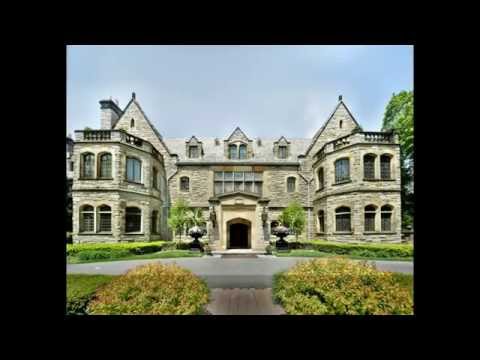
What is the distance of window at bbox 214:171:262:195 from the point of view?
529 inches

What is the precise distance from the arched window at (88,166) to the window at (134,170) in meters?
1.45

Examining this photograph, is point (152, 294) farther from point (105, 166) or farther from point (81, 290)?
point (105, 166)

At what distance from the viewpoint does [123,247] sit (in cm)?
1055

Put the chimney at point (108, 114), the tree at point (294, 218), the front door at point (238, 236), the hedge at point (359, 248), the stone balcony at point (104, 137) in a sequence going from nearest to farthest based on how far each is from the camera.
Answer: the hedge at point (359, 248) < the stone balcony at point (104, 137) < the tree at point (294, 218) < the front door at point (238, 236) < the chimney at point (108, 114)

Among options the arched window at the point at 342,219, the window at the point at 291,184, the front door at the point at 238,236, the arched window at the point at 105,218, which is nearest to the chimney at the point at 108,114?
the arched window at the point at 105,218

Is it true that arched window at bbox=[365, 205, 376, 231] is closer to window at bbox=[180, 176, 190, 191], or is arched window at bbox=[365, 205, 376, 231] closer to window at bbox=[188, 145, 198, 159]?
window at bbox=[180, 176, 190, 191]

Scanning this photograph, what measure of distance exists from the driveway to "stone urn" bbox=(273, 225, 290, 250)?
996mm

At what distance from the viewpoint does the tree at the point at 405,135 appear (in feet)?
38.1

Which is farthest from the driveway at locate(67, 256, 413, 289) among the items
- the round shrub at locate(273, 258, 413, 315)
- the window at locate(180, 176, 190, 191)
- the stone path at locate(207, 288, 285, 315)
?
the window at locate(180, 176, 190, 191)

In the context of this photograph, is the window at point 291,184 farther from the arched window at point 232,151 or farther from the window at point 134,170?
the window at point 134,170

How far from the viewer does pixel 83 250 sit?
9984 millimetres
